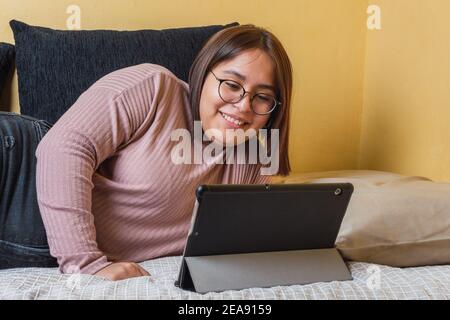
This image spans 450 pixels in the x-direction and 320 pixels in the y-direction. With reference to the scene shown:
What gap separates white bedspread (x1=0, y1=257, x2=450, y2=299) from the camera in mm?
818

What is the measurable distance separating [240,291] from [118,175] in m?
0.39

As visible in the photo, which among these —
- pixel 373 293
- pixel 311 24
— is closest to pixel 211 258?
pixel 373 293

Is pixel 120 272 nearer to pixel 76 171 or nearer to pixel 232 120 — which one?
pixel 76 171

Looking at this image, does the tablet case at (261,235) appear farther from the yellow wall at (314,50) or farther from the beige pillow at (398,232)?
the yellow wall at (314,50)

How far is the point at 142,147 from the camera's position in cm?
111

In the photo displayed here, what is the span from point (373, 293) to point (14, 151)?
2.15 ft

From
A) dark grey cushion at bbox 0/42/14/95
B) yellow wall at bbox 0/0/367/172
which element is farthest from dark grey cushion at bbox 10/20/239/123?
yellow wall at bbox 0/0/367/172

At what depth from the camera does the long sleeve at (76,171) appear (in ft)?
3.33

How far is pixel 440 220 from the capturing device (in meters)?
1.05

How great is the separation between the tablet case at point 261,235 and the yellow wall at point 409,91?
661 millimetres

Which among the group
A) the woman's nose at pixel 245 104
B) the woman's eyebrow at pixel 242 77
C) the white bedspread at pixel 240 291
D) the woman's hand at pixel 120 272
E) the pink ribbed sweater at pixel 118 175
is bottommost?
the woman's hand at pixel 120 272
